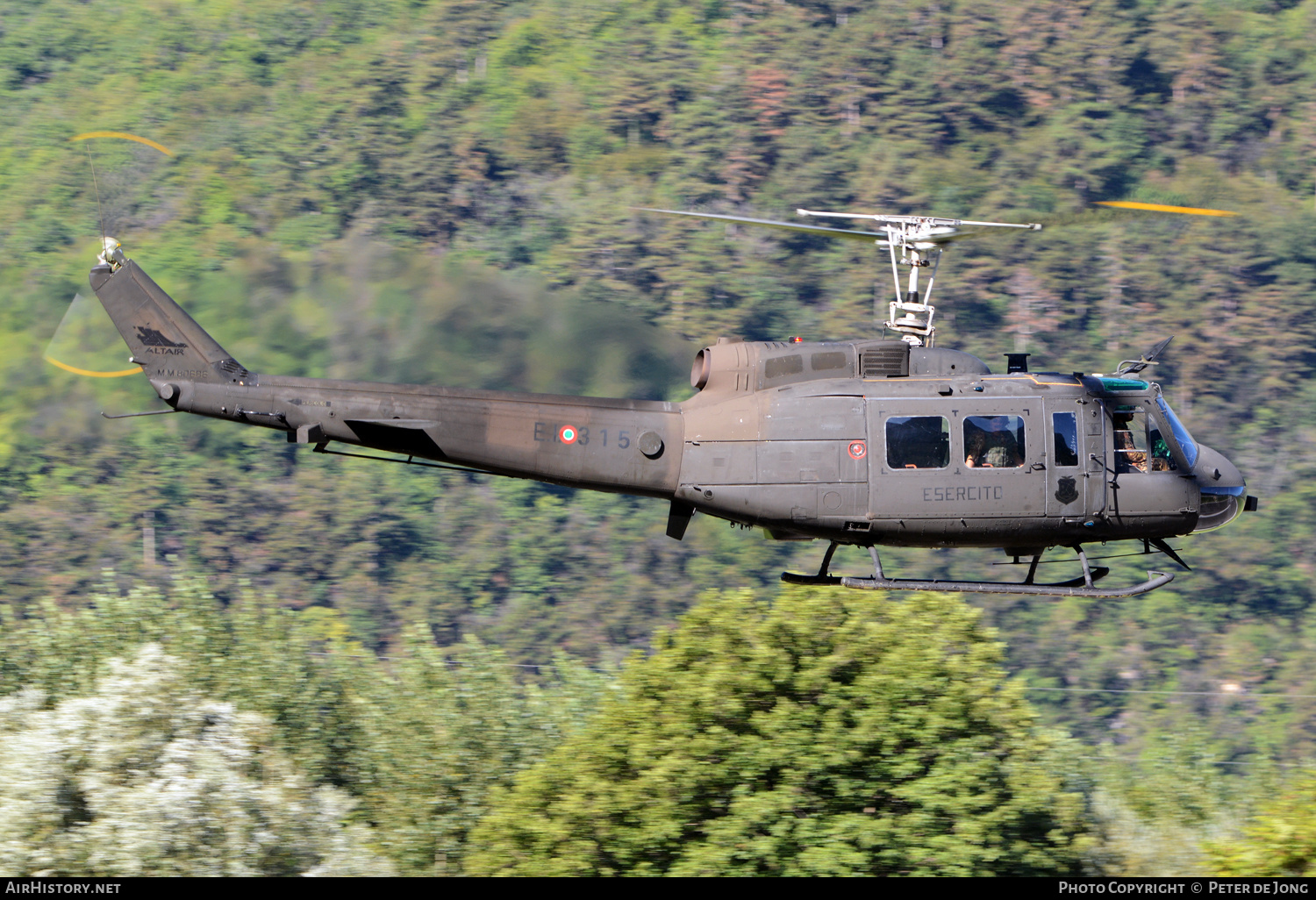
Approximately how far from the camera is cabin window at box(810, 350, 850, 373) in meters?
17.3

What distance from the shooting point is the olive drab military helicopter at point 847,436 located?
658 inches

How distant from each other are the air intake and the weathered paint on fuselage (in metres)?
0.02

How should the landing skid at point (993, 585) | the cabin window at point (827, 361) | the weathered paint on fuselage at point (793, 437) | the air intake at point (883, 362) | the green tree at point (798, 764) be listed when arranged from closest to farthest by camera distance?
the landing skid at point (993, 585), the weathered paint on fuselage at point (793, 437), the air intake at point (883, 362), the cabin window at point (827, 361), the green tree at point (798, 764)

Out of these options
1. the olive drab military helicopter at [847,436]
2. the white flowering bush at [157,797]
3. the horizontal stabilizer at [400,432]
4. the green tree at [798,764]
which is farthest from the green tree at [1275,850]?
the white flowering bush at [157,797]

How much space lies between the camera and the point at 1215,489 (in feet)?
58.0

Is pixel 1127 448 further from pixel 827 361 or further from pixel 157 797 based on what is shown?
pixel 157 797

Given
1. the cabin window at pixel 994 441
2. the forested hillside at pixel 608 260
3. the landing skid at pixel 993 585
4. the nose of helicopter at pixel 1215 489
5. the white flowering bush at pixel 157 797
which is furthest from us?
the forested hillside at pixel 608 260

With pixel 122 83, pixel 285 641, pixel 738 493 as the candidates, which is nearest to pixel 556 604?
pixel 285 641

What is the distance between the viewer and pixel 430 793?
3941cm

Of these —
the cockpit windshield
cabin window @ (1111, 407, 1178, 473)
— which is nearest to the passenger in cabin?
cabin window @ (1111, 407, 1178, 473)

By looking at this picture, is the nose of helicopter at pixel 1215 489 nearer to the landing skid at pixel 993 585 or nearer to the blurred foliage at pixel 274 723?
→ the landing skid at pixel 993 585

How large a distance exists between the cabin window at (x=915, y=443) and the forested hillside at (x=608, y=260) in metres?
48.2

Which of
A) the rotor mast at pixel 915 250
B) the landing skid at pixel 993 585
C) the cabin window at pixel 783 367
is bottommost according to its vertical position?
the landing skid at pixel 993 585

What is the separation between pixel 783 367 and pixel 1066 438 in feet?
11.2
